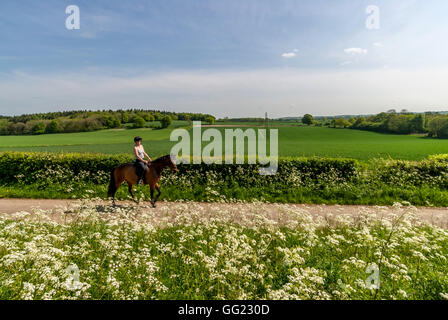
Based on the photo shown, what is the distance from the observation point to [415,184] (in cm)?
1141

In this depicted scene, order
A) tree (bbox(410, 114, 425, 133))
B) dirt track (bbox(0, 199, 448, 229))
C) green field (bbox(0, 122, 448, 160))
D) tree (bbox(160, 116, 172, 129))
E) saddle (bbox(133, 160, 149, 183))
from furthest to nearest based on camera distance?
tree (bbox(160, 116, 172, 129)) < tree (bbox(410, 114, 425, 133)) < green field (bbox(0, 122, 448, 160)) < saddle (bbox(133, 160, 149, 183)) < dirt track (bbox(0, 199, 448, 229))

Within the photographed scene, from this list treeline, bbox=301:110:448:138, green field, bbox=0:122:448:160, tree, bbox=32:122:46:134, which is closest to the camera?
green field, bbox=0:122:448:160

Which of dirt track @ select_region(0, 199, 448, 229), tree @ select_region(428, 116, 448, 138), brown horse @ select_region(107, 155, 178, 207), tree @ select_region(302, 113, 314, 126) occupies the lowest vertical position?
dirt track @ select_region(0, 199, 448, 229)

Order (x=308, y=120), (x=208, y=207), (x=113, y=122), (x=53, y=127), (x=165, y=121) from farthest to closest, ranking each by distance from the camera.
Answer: (x=308, y=120) < (x=113, y=122) < (x=165, y=121) < (x=53, y=127) < (x=208, y=207)

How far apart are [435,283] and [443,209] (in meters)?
8.07

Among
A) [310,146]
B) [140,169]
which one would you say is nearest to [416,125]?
[310,146]

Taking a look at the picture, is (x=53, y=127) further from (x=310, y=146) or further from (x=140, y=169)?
(x=140, y=169)

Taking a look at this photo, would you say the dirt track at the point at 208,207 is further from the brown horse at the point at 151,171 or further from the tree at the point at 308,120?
the tree at the point at 308,120

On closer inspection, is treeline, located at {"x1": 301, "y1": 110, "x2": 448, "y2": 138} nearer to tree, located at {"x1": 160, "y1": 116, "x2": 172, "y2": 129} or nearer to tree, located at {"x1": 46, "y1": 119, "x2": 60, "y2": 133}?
tree, located at {"x1": 160, "y1": 116, "x2": 172, "y2": 129}

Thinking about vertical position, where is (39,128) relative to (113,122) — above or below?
below

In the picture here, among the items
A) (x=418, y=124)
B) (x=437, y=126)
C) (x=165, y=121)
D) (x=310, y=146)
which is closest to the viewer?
(x=310, y=146)

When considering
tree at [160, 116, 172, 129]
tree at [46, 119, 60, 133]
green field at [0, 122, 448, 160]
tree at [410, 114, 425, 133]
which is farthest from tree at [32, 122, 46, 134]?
tree at [410, 114, 425, 133]

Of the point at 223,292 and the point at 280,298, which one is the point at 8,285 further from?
the point at 280,298
